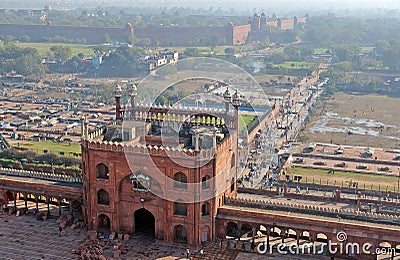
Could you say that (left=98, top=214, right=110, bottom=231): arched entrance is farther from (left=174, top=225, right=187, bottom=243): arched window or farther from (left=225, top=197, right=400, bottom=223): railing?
(left=225, top=197, right=400, bottom=223): railing

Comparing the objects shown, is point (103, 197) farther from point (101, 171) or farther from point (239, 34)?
point (239, 34)

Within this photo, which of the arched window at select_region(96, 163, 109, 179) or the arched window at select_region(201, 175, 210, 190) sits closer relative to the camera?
the arched window at select_region(201, 175, 210, 190)

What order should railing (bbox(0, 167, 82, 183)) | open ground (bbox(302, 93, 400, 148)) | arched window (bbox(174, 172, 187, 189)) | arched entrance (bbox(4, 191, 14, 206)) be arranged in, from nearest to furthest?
arched window (bbox(174, 172, 187, 189)) → railing (bbox(0, 167, 82, 183)) → arched entrance (bbox(4, 191, 14, 206)) → open ground (bbox(302, 93, 400, 148))

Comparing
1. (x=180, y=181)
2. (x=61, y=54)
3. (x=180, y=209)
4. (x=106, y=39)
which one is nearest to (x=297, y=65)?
(x=61, y=54)

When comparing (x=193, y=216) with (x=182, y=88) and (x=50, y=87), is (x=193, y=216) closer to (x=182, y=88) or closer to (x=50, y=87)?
(x=182, y=88)

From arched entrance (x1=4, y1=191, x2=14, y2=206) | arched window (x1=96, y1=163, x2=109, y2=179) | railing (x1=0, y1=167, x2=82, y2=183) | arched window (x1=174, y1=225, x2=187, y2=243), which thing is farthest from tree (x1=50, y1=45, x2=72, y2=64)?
arched window (x1=174, y1=225, x2=187, y2=243)

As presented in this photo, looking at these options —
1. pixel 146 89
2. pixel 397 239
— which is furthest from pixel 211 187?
pixel 146 89

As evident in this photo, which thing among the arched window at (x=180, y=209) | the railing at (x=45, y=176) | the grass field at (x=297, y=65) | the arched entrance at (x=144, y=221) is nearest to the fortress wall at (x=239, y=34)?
the grass field at (x=297, y=65)
